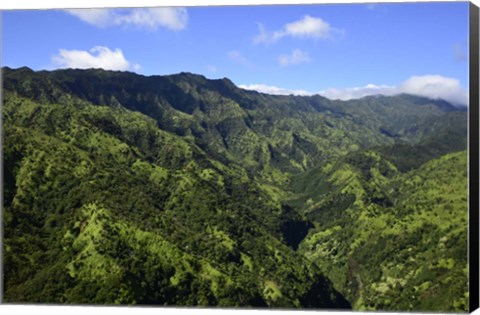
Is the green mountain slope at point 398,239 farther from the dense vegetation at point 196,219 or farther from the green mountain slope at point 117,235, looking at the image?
the green mountain slope at point 117,235

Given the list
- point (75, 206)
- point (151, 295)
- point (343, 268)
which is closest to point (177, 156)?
point (343, 268)

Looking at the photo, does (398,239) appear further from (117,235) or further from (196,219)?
(117,235)

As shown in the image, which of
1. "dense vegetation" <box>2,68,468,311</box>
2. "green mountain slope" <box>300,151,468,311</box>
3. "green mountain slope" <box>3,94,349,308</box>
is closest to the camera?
"green mountain slope" <box>3,94,349,308</box>

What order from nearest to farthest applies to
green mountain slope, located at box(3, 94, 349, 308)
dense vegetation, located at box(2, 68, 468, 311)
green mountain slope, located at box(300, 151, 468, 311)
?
green mountain slope, located at box(3, 94, 349, 308), dense vegetation, located at box(2, 68, 468, 311), green mountain slope, located at box(300, 151, 468, 311)

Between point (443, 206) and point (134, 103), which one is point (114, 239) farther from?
point (134, 103)

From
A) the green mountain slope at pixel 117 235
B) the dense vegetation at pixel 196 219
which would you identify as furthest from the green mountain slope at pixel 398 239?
the green mountain slope at pixel 117 235

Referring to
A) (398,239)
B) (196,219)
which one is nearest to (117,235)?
(196,219)

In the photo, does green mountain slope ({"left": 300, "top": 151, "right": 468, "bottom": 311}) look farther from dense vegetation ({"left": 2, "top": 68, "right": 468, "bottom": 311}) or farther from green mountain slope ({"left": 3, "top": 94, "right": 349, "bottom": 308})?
green mountain slope ({"left": 3, "top": 94, "right": 349, "bottom": 308})

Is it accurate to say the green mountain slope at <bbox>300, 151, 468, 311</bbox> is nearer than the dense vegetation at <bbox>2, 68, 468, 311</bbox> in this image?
No

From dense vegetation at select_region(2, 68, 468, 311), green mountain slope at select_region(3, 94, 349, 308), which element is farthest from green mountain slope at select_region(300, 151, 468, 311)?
green mountain slope at select_region(3, 94, 349, 308)
